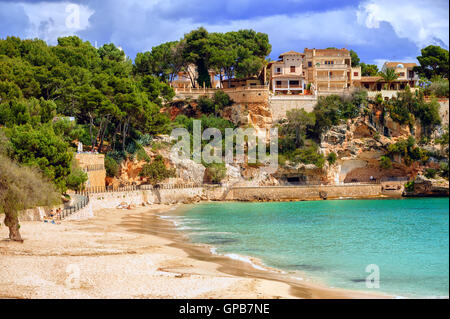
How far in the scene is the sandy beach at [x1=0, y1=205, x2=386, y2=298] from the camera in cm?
1286

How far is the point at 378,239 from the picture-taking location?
2531cm

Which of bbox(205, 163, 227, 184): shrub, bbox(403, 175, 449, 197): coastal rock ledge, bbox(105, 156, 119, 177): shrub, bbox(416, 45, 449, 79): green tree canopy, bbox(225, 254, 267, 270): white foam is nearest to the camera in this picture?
bbox(225, 254, 267, 270): white foam

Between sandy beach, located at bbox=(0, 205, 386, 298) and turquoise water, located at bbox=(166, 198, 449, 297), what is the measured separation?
5.84 feet

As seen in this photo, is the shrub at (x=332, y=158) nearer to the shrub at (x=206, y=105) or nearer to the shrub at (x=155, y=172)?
the shrub at (x=206, y=105)

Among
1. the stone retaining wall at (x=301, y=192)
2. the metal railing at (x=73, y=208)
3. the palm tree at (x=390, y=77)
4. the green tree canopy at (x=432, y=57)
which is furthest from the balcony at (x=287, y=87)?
the metal railing at (x=73, y=208)

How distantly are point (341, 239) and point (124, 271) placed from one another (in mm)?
13593

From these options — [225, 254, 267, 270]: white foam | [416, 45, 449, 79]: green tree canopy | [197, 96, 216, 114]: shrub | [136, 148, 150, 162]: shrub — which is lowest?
[225, 254, 267, 270]: white foam

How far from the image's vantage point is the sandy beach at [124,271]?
12.9m

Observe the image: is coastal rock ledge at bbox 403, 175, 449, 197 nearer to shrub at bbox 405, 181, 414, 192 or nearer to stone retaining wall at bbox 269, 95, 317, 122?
shrub at bbox 405, 181, 414, 192

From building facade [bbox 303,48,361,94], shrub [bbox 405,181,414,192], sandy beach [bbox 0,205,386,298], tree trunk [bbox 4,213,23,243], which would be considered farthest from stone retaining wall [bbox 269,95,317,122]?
tree trunk [bbox 4,213,23,243]

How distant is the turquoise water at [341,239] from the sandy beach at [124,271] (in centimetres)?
178

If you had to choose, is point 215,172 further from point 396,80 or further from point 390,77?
point 396,80
